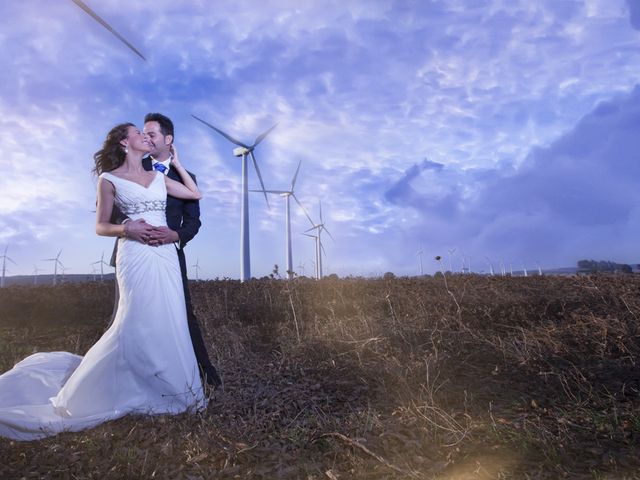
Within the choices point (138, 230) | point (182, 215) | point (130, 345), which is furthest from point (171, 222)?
point (130, 345)

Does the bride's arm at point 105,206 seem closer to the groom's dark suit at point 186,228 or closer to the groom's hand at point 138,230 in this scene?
the groom's hand at point 138,230

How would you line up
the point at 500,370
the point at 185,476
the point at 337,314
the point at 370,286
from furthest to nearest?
the point at 370,286 < the point at 337,314 < the point at 500,370 < the point at 185,476

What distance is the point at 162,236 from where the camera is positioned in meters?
4.81

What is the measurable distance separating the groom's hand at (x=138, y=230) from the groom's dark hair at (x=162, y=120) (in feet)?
3.04

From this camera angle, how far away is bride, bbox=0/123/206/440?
460 centimetres

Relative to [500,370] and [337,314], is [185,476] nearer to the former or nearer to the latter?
[500,370]

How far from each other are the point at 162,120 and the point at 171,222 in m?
1.03

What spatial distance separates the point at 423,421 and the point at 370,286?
8.01 metres

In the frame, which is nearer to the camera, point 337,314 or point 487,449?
point 487,449

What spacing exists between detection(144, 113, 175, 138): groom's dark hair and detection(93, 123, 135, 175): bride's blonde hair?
191 millimetres

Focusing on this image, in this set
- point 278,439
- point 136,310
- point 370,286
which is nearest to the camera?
point 278,439

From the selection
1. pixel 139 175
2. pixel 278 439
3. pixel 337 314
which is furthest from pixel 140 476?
pixel 337 314

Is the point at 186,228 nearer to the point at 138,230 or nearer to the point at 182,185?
the point at 182,185

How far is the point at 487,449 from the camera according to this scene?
11.5 ft
